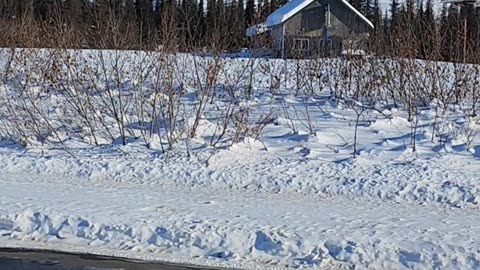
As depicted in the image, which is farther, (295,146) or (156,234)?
(295,146)

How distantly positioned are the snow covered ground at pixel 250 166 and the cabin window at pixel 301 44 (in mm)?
863

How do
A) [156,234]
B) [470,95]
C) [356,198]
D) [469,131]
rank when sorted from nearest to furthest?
1. [156,234]
2. [356,198]
3. [469,131]
4. [470,95]

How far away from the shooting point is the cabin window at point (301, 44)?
16.9 meters

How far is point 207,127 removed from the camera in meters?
11.4

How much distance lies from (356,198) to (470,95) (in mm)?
6853

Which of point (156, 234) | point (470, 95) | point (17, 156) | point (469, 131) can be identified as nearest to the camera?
point (156, 234)

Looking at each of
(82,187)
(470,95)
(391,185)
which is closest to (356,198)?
(391,185)

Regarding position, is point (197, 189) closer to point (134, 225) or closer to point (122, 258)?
point (134, 225)

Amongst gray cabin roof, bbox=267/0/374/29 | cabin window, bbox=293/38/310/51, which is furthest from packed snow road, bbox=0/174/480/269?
gray cabin roof, bbox=267/0/374/29

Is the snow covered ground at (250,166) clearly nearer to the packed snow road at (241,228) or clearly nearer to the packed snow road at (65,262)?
the packed snow road at (241,228)

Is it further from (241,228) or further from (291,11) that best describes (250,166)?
(291,11)

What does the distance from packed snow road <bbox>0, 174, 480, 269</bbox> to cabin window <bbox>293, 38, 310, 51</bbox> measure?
29.3 ft

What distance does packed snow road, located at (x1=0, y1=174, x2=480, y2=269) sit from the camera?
6.04 m

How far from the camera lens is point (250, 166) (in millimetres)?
9438
